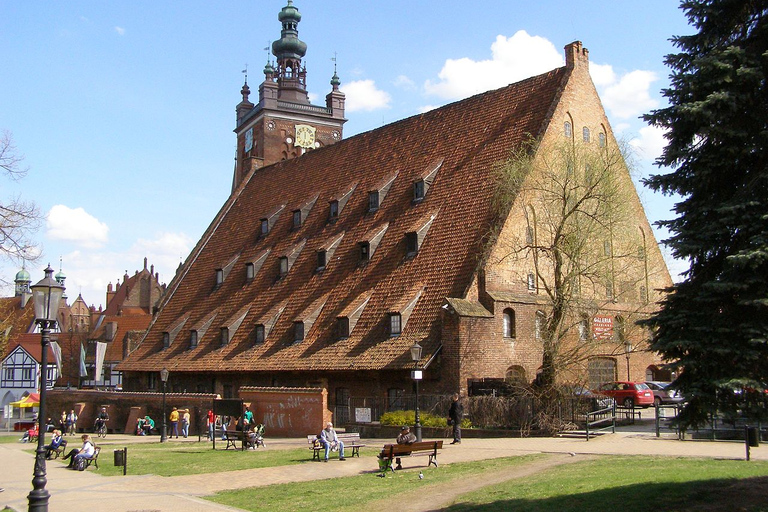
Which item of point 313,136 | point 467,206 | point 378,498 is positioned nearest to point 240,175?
point 313,136

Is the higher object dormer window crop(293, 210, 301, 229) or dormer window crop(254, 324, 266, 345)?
dormer window crop(293, 210, 301, 229)

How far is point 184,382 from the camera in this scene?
42094 millimetres

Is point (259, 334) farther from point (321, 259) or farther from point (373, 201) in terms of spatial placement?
point (373, 201)

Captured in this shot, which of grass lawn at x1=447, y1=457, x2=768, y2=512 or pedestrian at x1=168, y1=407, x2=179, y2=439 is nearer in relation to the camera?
grass lawn at x1=447, y1=457, x2=768, y2=512

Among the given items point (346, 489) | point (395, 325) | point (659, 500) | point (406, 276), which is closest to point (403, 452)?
point (346, 489)

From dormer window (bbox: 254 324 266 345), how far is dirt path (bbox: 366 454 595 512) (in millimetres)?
20359

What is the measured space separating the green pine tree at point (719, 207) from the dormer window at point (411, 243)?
20728 millimetres

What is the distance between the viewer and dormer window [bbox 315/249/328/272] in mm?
37781

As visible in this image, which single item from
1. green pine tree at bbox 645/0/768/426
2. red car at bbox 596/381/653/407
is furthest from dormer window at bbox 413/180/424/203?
green pine tree at bbox 645/0/768/426

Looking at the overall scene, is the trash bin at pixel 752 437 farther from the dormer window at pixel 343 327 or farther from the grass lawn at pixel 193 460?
the dormer window at pixel 343 327

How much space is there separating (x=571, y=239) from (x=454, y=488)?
42.4ft

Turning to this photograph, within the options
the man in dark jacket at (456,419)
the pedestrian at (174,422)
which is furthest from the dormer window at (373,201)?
the man in dark jacket at (456,419)

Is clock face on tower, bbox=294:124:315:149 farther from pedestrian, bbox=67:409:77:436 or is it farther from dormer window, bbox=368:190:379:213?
pedestrian, bbox=67:409:77:436

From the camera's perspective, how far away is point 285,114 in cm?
5969
